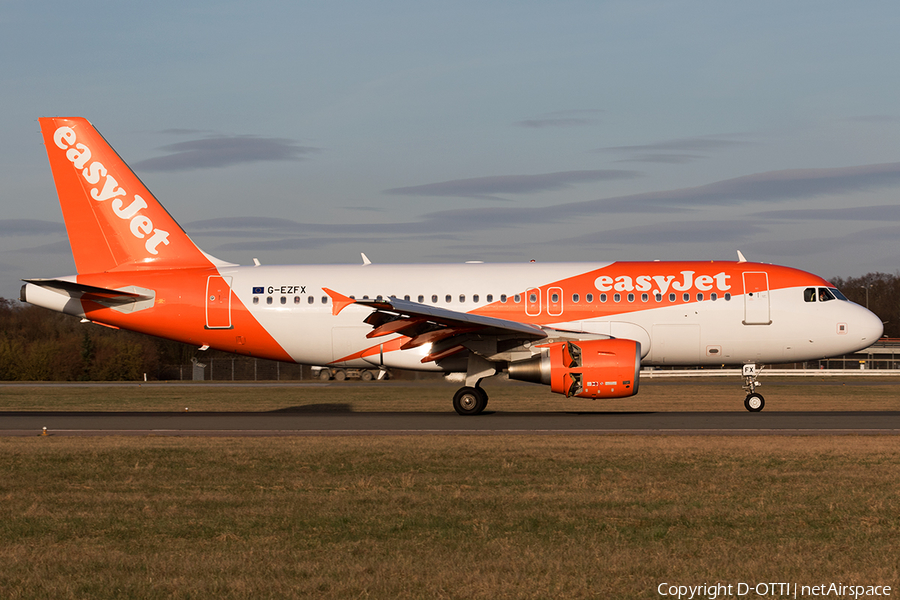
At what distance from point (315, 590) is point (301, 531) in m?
2.00

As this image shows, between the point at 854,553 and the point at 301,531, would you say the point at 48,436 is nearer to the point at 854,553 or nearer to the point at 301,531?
the point at 301,531

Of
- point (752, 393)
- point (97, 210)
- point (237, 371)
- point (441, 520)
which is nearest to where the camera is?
point (441, 520)

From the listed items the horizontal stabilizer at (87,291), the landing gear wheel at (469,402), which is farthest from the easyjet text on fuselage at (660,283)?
the horizontal stabilizer at (87,291)

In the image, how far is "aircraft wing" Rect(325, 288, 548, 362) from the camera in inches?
828

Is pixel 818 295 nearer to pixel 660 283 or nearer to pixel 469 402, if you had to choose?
pixel 660 283

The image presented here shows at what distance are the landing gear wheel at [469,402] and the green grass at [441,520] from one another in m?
8.33

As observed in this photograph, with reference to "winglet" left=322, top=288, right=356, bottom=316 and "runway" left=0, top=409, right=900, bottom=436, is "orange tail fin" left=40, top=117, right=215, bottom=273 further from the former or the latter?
"winglet" left=322, top=288, right=356, bottom=316

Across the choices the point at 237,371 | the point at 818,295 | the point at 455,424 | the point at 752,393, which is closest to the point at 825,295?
the point at 818,295

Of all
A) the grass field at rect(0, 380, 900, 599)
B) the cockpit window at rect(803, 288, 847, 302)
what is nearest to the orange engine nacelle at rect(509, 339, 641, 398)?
the grass field at rect(0, 380, 900, 599)

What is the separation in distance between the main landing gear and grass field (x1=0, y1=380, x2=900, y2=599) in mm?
7387

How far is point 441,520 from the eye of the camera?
356 inches

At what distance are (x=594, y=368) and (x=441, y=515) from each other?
12115mm

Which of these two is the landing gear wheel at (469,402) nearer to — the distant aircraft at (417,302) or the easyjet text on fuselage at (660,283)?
the distant aircraft at (417,302)

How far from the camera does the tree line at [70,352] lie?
2643 inches
